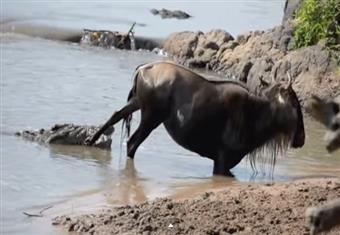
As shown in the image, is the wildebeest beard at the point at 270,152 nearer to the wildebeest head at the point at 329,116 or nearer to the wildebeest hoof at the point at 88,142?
the wildebeest hoof at the point at 88,142

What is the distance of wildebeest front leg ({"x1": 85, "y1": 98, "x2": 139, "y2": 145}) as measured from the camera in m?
12.1

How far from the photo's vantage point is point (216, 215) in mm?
7812

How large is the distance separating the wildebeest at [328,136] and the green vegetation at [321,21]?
46.3 feet

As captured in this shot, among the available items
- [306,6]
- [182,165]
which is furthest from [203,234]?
[306,6]

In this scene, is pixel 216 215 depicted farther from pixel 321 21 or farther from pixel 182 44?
pixel 182 44

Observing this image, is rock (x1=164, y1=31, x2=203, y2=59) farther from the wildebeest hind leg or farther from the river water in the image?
the wildebeest hind leg

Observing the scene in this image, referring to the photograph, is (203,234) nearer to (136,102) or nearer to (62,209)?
(62,209)

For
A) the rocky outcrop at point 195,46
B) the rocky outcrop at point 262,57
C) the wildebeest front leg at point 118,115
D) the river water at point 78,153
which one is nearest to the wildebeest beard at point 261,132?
the river water at point 78,153

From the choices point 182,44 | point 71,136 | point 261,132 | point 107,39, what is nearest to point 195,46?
point 182,44

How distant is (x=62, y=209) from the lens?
896 centimetres

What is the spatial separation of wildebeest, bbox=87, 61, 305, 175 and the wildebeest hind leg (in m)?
0.03

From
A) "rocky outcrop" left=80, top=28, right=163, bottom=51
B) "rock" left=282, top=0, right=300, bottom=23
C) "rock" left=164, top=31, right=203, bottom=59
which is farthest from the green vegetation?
"rocky outcrop" left=80, top=28, right=163, bottom=51

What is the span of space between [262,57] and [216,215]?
14.3 m

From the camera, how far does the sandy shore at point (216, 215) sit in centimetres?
752
